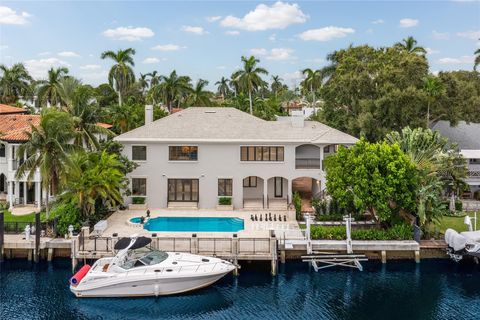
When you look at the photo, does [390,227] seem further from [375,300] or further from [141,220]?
[141,220]

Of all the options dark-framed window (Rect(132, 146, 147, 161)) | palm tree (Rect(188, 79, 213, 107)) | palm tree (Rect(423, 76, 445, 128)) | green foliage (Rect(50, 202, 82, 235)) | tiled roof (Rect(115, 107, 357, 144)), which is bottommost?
green foliage (Rect(50, 202, 82, 235))

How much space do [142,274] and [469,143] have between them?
120 ft

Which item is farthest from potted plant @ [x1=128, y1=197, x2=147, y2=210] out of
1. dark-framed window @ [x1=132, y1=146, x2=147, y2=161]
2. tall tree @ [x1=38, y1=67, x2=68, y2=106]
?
tall tree @ [x1=38, y1=67, x2=68, y2=106]

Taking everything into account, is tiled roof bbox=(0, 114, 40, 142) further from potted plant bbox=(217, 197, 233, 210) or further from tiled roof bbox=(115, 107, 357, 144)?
potted plant bbox=(217, 197, 233, 210)

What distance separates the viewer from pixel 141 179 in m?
36.5

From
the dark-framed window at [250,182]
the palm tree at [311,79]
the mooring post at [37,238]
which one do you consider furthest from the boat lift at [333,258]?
the palm tree at [311,79]

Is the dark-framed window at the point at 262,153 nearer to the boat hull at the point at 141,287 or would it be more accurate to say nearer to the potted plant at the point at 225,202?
the potted plant at the point at 225,202

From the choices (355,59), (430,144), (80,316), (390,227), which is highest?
(355,59)

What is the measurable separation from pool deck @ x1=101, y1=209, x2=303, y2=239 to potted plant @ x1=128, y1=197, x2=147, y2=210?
625 mm

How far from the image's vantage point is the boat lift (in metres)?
26.5

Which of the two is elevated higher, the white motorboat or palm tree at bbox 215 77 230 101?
palm tree at bbox 215 77 230 101

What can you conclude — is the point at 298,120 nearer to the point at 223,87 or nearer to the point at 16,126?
the point at 16,126

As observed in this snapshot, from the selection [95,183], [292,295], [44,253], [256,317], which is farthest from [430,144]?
[44,253]

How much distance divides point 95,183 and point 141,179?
22.7 feet
